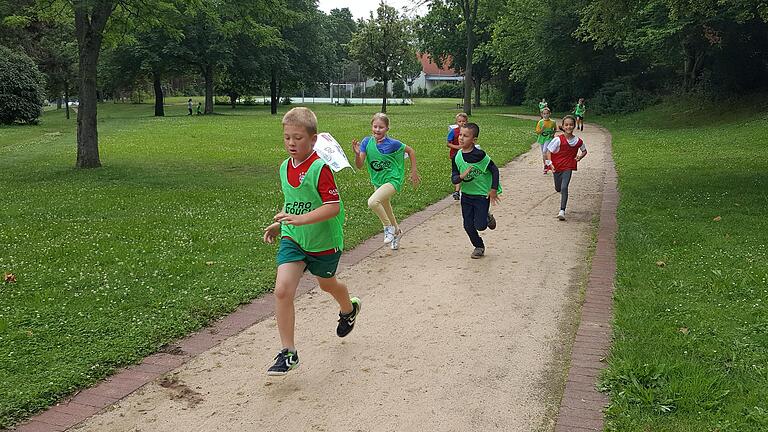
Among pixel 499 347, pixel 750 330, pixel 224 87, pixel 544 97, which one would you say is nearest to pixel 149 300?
pixel 499 347

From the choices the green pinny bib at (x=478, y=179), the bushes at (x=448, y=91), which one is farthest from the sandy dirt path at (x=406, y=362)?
the bushes at (x=448, y=91)

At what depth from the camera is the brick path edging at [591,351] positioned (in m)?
4.05

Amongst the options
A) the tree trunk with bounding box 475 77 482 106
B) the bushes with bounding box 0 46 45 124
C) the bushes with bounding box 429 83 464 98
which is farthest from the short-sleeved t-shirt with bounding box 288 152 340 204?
the bushes with bounding box 429 83 464 98

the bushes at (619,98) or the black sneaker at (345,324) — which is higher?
the bushes at (619,98)

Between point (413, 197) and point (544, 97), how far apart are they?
42.2m

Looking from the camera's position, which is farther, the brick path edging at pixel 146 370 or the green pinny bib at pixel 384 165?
the green pinny bib at pixel 384 165

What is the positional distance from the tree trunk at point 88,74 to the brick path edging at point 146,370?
12.3 meters

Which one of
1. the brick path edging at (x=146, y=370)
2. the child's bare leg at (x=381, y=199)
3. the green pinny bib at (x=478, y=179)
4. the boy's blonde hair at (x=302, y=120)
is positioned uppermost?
the boy's blonde hair at (x=302, y=120)

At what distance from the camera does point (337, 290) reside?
5.04 m

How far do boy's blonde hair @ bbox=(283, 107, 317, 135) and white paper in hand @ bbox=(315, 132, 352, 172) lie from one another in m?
0.12

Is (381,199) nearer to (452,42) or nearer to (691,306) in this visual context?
(691,306)

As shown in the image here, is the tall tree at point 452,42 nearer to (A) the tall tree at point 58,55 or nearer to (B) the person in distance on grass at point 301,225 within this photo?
(A) the tall tree at point 58,55

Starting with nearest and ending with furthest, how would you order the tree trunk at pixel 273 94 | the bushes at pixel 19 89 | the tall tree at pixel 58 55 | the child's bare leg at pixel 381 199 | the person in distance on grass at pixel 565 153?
1. the child's bare leg at pixel 381 199
2. the person in distance on grass at pixel 565 153
3. the bushes at pixel 19 89
4. the tall tree at pixel 58 55
5. the tree trunk at pixel 273 94

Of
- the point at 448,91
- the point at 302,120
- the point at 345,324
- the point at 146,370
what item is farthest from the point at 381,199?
the point at 448,91
